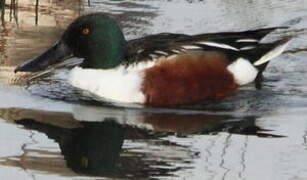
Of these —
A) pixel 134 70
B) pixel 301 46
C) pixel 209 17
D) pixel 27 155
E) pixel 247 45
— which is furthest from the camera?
pixel 209 17

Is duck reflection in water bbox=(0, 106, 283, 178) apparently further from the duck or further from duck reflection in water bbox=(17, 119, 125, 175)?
the duck

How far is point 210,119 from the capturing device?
7336 mm

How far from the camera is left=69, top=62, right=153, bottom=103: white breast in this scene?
7.77 meters

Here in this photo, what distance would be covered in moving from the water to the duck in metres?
0.14

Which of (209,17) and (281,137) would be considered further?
(209,17)

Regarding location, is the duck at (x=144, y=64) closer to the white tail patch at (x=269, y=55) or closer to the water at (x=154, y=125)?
the water at (x=154, y=125)

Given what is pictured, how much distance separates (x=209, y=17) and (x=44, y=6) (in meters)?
1.54

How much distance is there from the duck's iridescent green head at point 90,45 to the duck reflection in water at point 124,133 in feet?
1.85

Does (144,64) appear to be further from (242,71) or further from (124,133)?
(124,133)

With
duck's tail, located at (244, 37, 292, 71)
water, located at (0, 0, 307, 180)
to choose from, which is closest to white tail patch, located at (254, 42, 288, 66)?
duck's tail, located at (244, 37, 292, 71)

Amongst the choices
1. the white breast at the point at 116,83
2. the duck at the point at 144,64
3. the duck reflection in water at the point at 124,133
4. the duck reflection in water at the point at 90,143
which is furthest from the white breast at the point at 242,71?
the duck reflection in water at the point at 90,143

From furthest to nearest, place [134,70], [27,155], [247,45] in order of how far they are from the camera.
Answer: [247,45] < [134,70] < [27,155]

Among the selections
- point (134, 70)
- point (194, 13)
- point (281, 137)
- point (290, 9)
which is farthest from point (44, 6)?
point (281, 137)

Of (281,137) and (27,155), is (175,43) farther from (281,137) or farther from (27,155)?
(27,155)
